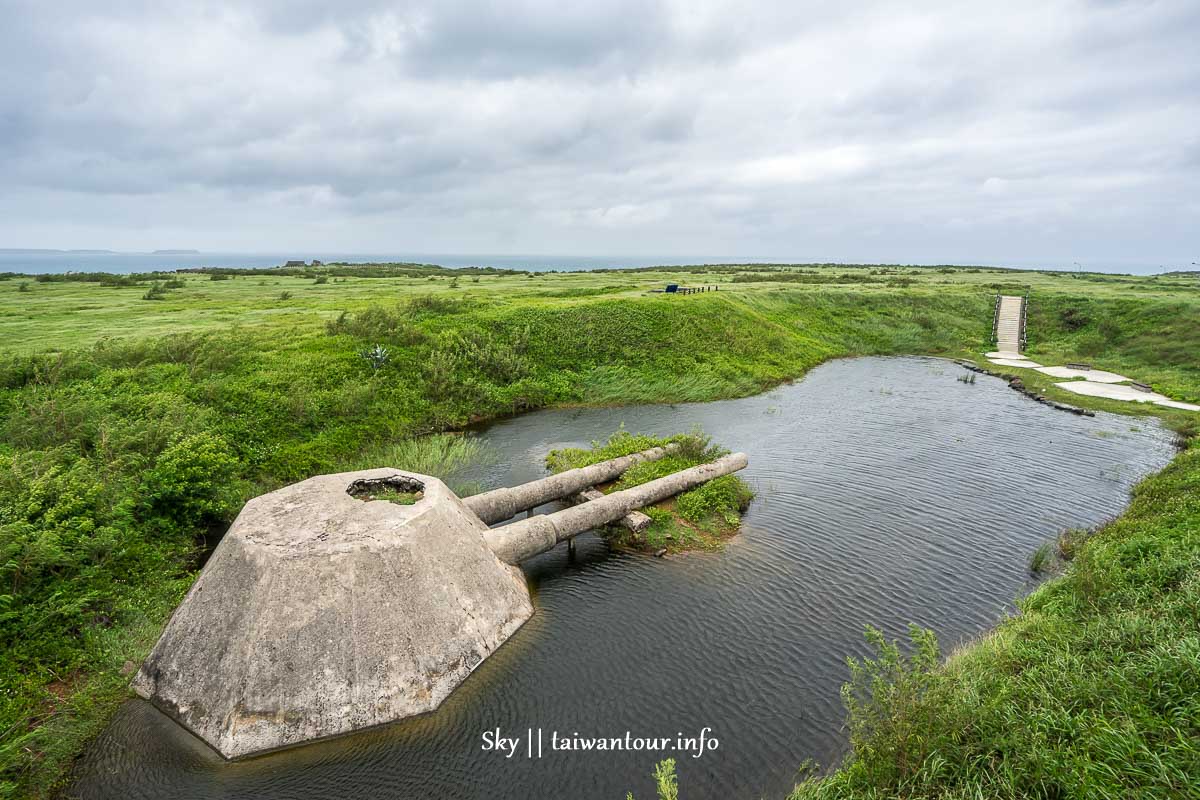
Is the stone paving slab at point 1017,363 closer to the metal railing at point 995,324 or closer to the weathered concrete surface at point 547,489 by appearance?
the metal railing at point 995,324

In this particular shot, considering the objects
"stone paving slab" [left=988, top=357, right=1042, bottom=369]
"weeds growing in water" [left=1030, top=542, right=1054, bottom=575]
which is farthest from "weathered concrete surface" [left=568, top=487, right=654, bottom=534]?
"stone paving slab" [left=988, top=357, right=1042, bottom=369]

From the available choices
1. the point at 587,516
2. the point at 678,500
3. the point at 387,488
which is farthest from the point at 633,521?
the point at 387,488

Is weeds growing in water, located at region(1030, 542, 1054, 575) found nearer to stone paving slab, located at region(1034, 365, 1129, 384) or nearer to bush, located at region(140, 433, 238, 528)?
bush, located at region(140, 433, 238, 528)

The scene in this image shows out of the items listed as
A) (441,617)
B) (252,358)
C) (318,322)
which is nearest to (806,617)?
(441,617)

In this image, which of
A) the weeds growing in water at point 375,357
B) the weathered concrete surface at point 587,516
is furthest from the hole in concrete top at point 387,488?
the weeds growing in water at point 375,357

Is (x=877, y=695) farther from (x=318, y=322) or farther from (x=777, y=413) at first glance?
(x=318, y=322)

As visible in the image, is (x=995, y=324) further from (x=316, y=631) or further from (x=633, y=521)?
(x=316, y=631)
